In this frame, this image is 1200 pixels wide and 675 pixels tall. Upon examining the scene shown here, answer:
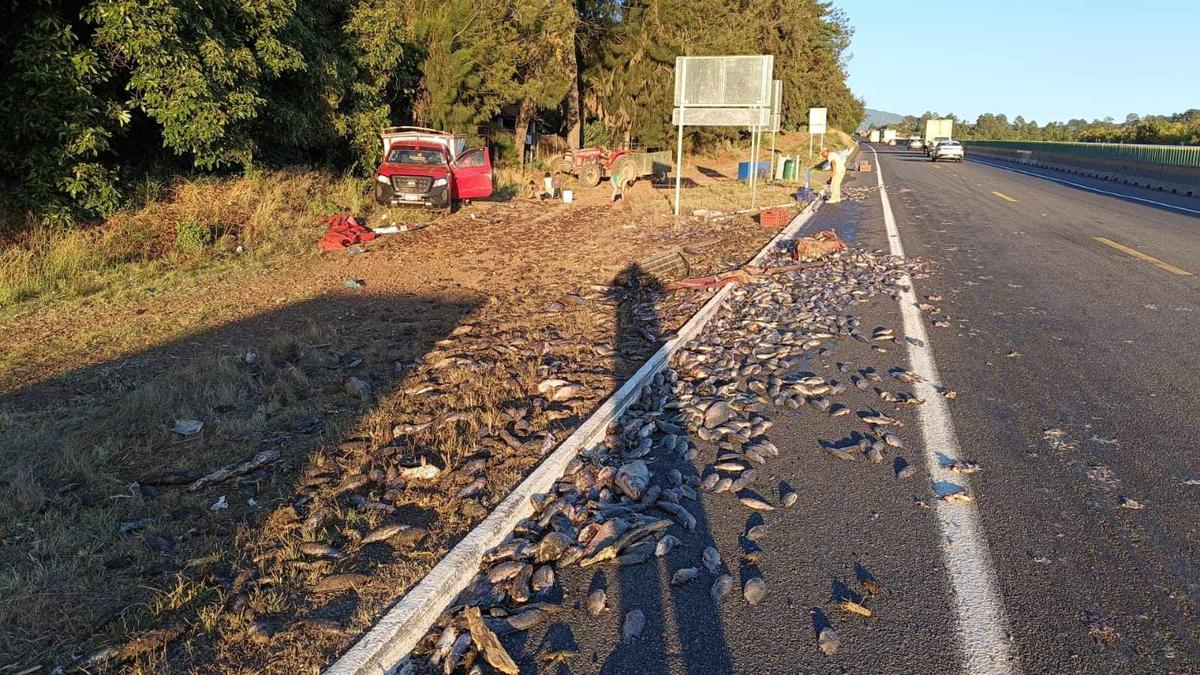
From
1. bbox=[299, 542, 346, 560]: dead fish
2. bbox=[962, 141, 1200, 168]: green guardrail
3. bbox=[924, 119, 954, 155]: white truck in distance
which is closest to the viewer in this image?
bbox=[299, 542, 346, 560]: dead fish

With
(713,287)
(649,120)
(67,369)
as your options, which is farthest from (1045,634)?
(649,120)

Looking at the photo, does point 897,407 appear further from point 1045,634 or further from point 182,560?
point 182,560

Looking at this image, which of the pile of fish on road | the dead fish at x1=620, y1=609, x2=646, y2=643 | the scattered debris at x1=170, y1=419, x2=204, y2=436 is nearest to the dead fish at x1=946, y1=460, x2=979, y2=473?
the pile of fish on road

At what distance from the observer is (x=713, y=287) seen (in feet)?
31.8

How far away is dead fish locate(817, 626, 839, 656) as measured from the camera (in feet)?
9.48

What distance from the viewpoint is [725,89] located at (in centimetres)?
1728

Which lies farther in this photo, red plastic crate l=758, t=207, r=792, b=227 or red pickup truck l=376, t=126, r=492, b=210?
red pickup truck l=376, t=126, r=492, b=210

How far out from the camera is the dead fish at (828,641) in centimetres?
289

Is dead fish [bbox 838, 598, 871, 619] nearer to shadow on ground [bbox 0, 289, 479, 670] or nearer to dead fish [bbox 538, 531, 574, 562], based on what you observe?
dead fish [bbox 538, 531, 574, 562]

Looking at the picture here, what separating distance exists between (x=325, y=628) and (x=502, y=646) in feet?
2.56

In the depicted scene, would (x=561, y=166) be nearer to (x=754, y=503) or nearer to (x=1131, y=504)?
→ (x=754, y=503)

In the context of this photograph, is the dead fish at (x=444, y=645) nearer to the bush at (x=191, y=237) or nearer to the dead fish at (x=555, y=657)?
the dead fish at (x=555, y=657)

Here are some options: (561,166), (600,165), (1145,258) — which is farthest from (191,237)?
(1145,258)

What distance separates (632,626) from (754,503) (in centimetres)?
125
